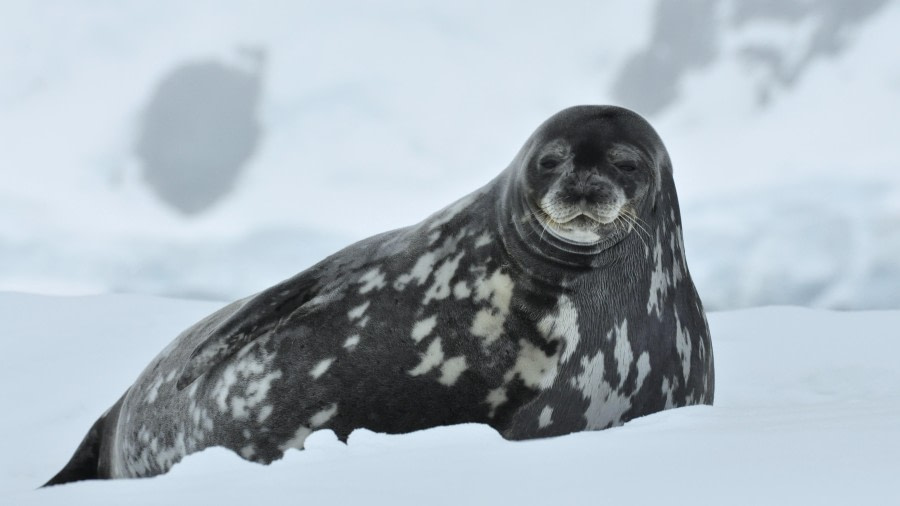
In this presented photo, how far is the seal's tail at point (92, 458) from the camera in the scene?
184 inches

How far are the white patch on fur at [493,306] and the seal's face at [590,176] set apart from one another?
0.90 ft

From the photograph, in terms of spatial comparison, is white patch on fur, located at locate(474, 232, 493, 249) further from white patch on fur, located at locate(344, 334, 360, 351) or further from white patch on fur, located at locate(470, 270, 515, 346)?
white patch on fur, located at locate(344, 334, 360, 351)

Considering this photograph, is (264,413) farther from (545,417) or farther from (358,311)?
(545,417)

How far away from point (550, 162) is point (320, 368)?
1220mm

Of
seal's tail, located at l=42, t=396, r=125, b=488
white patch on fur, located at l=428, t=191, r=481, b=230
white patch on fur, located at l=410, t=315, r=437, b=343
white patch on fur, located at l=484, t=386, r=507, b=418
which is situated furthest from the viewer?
seal's tail, located at l=42, t=396, r=125, b=488

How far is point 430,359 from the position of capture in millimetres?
3316

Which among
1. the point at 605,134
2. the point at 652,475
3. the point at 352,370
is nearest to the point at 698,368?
the point at 605,134

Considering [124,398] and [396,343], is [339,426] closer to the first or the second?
[396,343]

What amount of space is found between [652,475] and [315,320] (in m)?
2.19

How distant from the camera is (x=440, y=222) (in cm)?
373

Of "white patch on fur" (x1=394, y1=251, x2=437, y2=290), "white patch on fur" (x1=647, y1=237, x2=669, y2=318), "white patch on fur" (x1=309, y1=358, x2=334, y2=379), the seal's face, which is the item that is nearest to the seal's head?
the seal's face

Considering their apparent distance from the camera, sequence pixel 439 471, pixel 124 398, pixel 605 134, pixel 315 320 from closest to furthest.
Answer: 1. pixel 439 471
2. pixel 605 134
3. pixel 315 320
4. pixel 124 398

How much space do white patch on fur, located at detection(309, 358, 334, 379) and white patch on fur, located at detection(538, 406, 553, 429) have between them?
861mm

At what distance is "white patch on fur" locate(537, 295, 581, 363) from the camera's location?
3258 millimetres
